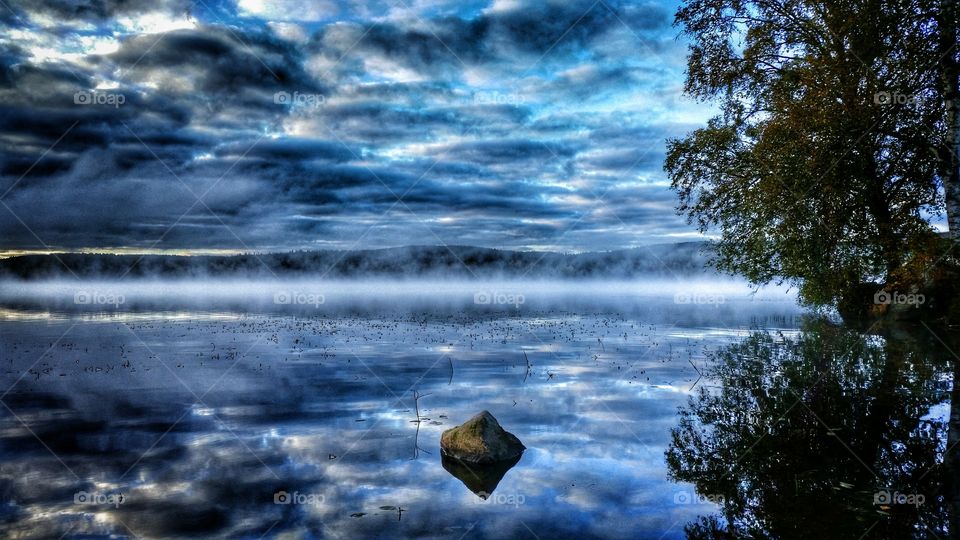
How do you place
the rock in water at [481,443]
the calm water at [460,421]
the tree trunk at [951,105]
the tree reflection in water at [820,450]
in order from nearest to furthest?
the tree reflection in water at [820,450], the calm water at [460,421], the rock in water at [481,443], the tree trunk at [951,105]

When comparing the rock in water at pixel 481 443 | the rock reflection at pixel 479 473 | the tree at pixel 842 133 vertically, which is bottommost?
the rock reflection at pixel 479 473

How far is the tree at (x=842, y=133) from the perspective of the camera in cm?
2027

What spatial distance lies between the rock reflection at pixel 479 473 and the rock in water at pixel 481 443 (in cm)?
11

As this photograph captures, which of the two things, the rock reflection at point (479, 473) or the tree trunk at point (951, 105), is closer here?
the rock reflection at point (479, 473)

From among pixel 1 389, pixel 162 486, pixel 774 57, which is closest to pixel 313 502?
pixel 162 486

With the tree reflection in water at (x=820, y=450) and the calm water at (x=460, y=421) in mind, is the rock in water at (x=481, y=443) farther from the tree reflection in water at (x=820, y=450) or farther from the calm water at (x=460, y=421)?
the tree reflection in water at (x=820, y=450)

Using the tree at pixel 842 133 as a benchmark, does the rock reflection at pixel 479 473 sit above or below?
below

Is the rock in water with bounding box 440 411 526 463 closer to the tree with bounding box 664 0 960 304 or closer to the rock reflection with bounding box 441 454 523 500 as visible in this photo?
the rock reflection with bounding box 441 454 523 500

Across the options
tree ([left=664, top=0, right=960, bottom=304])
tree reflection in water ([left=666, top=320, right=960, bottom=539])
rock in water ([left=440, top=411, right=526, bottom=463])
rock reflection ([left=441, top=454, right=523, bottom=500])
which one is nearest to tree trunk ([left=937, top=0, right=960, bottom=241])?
tree ([left=664, top=0, right=960, bottom=304])

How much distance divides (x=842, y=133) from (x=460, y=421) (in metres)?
16.4

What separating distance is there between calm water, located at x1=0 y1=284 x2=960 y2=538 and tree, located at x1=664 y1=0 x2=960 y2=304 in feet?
14.1

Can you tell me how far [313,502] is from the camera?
959 cm

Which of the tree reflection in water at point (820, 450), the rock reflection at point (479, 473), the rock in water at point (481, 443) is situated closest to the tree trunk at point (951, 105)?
the tree reflection in water at point (820, 450)

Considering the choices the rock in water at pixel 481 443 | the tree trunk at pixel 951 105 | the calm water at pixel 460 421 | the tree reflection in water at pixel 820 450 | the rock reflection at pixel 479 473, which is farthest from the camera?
the tree trunk at pixel 951 105
